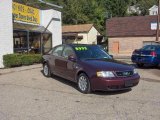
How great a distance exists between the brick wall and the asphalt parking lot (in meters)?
5.92

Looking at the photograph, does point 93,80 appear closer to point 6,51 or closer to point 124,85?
point 124,85

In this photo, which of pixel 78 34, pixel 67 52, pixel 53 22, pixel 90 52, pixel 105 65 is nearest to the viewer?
pixel 105 65

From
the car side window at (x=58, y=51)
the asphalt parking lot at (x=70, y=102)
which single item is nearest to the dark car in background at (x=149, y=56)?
the asphalt parking lot at (x=70, y=102)

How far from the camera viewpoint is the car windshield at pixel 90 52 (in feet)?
33.7

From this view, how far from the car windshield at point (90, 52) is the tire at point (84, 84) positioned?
2.51 feet

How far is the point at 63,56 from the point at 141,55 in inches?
313

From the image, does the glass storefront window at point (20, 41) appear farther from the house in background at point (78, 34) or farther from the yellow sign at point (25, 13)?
the house in background at point (78, 34)

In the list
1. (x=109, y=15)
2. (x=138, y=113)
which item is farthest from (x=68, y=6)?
(x=138, y=113)

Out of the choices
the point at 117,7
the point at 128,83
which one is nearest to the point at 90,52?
the point at 128,83

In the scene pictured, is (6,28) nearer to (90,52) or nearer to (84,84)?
(90,52)

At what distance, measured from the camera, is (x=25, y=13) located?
20641 mm

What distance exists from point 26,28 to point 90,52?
1042cm

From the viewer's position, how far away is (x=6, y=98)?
28.4 ft

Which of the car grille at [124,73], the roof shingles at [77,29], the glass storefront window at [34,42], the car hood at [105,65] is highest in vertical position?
the roof shingles at [77,29]
